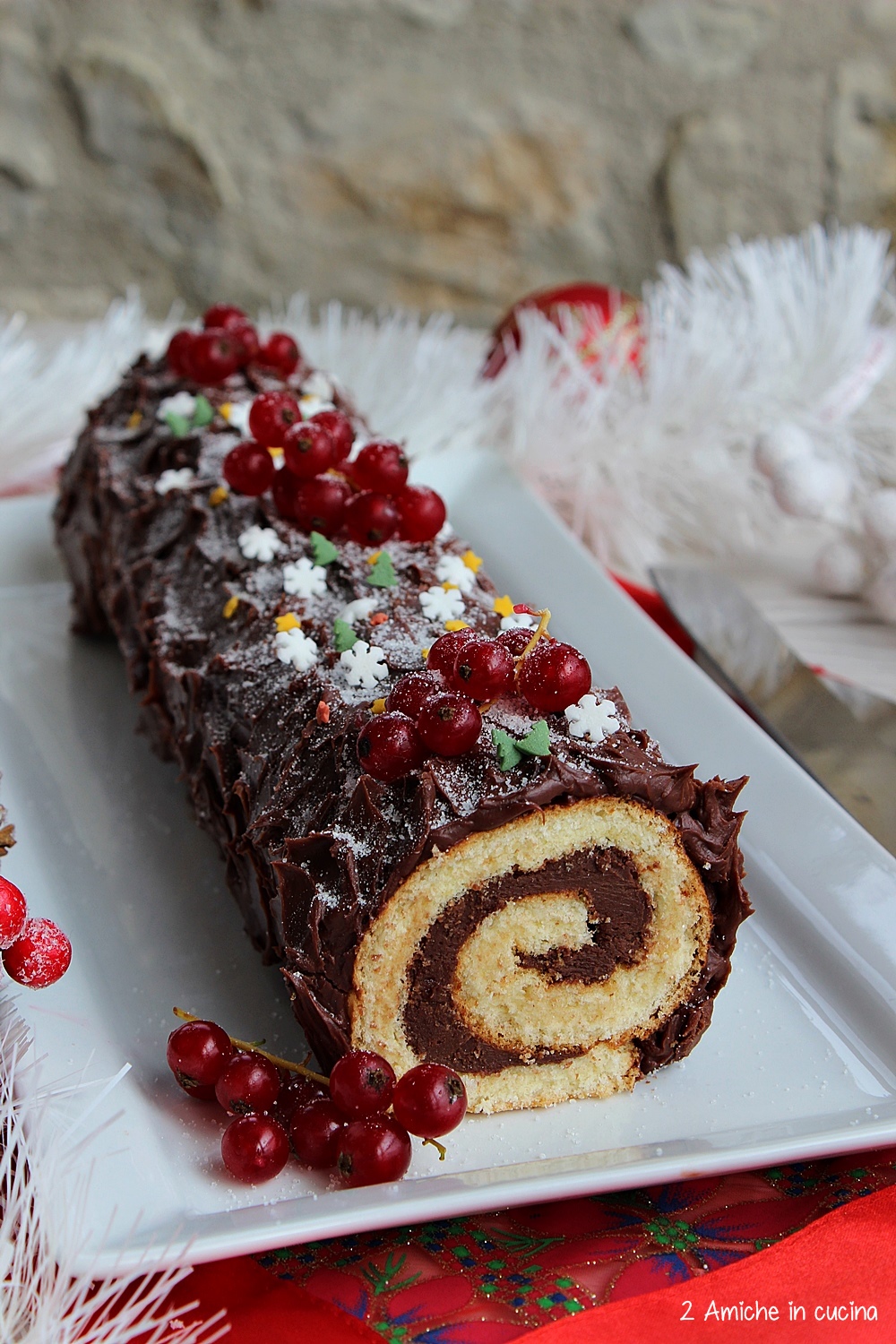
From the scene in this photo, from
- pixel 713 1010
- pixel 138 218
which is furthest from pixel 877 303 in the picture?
pixel 138 218

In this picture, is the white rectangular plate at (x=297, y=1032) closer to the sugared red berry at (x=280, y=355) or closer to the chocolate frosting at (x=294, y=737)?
the chocolate frosting at (x=294, y=737)

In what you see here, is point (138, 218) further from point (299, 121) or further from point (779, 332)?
point (779, 332)

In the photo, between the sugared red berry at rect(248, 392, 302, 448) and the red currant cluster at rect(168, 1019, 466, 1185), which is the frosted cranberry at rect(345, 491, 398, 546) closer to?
the sugared red berry at rect(248, 392, 302, 448)

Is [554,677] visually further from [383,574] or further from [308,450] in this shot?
[308,450]

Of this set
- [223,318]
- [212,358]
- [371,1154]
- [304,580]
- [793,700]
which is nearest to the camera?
[371,1154]

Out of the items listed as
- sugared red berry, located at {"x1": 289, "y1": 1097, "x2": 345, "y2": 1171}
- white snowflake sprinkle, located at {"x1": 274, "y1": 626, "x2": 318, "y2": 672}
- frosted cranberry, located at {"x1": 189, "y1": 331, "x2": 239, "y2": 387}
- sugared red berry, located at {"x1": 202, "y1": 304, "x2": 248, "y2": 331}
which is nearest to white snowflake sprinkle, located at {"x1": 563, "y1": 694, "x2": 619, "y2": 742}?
white snowflake sprinkle, located at {"x1": 274, "y1": 626, "x2": 318, "y2": 672}

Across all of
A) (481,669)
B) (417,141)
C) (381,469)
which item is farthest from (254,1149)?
(417,141)
